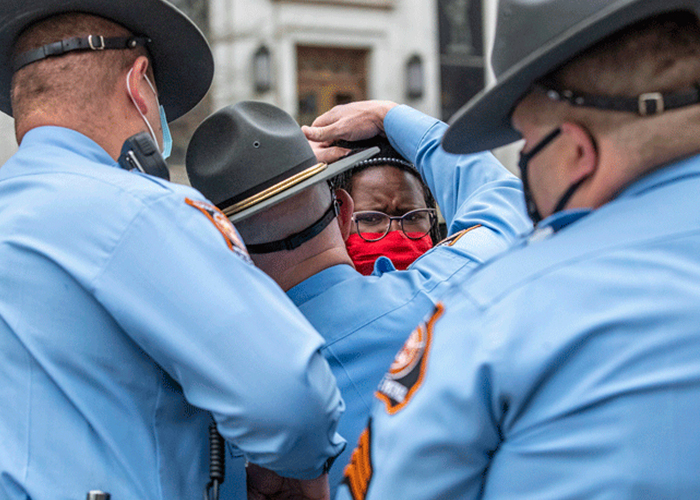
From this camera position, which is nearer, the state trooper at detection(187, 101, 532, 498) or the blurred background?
the state trooper at detection(187, 101, 532, 498)

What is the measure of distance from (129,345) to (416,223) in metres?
1.47

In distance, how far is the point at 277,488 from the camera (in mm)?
1612

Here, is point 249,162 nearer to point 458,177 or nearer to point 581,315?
point 458,177

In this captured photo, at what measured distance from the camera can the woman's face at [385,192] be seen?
8.48 ft

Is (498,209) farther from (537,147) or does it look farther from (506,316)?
(506,316)

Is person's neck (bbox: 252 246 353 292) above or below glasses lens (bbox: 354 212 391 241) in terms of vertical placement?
above

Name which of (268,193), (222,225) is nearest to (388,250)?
(268,193)

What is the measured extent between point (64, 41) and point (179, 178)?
1.34 meters

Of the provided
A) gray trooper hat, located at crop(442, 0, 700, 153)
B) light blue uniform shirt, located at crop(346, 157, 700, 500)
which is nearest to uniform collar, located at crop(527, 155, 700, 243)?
light blue uniform shirt, located at crop(346, 157, 700, 500)

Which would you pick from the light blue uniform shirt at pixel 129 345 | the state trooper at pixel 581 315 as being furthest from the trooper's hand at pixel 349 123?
the state trooper at pixel 581 315

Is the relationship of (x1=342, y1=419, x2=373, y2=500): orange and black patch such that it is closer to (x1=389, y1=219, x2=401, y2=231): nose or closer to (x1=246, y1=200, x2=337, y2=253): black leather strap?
(x1=246, y1=200, x2=337, y2=253): black leather strap

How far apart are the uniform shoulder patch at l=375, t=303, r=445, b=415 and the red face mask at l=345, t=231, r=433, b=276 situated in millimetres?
1458

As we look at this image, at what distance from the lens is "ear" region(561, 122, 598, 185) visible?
38.9 inches

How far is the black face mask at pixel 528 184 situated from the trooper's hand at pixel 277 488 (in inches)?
30.1
